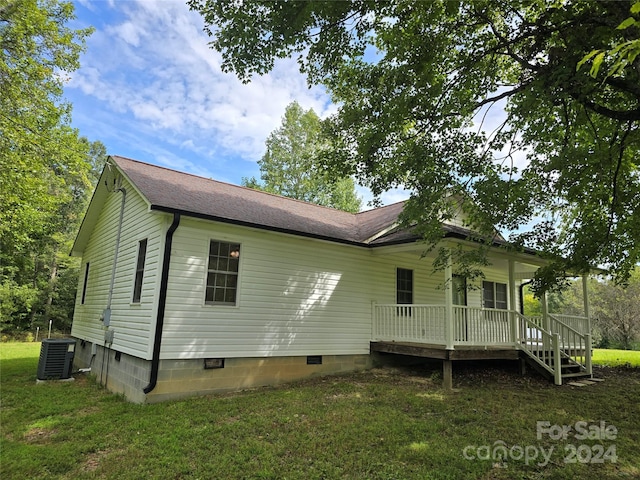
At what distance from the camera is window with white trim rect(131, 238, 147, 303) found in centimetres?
852

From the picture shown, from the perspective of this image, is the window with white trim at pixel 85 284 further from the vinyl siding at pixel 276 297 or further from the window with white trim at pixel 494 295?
the window with white trim at pixel 494 295

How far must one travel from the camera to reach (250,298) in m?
8.47

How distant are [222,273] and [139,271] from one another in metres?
2.02

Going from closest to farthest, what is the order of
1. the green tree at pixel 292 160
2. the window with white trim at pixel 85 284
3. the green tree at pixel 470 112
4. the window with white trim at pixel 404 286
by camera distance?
the green tree at pixel 470 112
the window with white trim at pixel 404 286
the window with white trim at pixel 85 284
the green tree at pixel 292 160

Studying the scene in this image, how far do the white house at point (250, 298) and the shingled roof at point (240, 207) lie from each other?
6 cm

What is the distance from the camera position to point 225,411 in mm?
6488

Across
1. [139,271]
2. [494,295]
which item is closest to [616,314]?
[494,295]

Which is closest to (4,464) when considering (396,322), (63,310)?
(396,322)

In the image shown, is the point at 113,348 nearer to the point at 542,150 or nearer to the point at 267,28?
the point at 267,28

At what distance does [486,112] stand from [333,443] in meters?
7.20

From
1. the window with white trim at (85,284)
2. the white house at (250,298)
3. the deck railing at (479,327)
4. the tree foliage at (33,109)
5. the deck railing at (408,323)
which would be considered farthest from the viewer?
the tree foliage at (33,109)

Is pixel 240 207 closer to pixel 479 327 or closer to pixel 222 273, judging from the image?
pixel 222 273

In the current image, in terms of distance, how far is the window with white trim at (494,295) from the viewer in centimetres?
1380

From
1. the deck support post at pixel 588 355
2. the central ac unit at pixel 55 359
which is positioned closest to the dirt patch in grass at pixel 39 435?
the central ac unit at pixel 55 359
